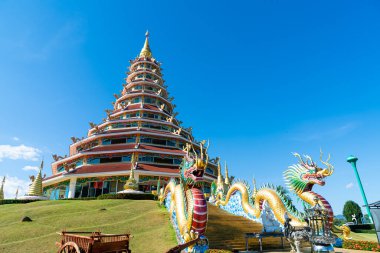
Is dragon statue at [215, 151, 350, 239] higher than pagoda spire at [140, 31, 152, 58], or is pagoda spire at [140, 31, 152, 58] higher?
pagoda spire at [140, 31, 152, 58]

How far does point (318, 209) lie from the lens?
926 cm

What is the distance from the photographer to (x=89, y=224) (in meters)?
12.8

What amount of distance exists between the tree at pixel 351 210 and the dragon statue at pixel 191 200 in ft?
129

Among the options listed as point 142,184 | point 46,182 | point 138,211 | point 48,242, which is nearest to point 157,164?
point 142,184

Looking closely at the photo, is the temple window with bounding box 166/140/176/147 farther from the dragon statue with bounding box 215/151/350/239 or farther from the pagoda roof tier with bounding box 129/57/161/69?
the pagoda roof tier with bounding box 129/57/161/69

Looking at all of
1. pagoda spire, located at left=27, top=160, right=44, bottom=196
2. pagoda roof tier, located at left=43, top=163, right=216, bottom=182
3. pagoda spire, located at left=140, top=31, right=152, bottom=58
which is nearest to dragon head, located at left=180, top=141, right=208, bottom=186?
pagoda roof tier, located at left=43, top=163, right=216, bottom=182

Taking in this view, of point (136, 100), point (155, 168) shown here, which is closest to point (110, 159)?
point (155, 168)

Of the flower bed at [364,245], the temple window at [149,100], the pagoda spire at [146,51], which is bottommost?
the flower bed at [364,245]

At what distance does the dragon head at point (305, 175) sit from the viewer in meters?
11.4

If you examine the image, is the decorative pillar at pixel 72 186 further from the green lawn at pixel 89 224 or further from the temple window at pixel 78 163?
the green lawn at pixel 89 224

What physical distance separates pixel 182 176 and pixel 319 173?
6644mm

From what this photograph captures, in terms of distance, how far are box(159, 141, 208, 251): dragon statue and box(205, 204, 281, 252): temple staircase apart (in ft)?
6.73

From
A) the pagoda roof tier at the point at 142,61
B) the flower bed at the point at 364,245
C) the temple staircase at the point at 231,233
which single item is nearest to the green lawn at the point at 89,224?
the temple staircase at the point at 231,233

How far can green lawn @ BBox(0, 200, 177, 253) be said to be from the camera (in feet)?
33.2
